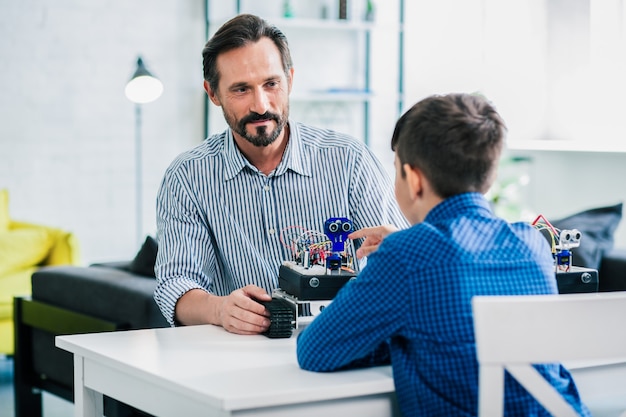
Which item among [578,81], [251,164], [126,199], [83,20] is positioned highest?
[83,20]

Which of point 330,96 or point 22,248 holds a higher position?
point 330,96

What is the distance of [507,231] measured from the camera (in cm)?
159

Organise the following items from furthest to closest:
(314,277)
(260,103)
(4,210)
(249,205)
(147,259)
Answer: (4,210) → (147,259) → (249,205) → (260,103) → (314,277)

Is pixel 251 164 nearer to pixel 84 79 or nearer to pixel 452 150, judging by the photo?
pixel 452 150

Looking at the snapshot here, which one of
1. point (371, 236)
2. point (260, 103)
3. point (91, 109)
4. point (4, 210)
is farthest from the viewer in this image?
point (91, 109)

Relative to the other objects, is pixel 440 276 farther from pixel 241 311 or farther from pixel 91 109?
pixel 91 109

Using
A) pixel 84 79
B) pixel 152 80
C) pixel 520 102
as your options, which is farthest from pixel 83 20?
pixel 520 102

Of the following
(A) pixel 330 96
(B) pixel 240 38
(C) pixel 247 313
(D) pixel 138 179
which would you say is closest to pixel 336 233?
(C) pixel 247 313

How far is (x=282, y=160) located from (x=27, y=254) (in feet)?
9.44

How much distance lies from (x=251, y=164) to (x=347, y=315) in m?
0.89

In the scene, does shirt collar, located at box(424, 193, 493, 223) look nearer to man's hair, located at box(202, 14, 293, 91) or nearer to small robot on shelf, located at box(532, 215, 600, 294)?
small robot on shelf, located at box(532, 215, 600, 294)

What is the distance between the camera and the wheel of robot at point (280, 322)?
1.93 meters

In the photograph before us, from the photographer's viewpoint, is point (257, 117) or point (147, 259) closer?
point (257, 117)

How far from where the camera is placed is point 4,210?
17.5ft
